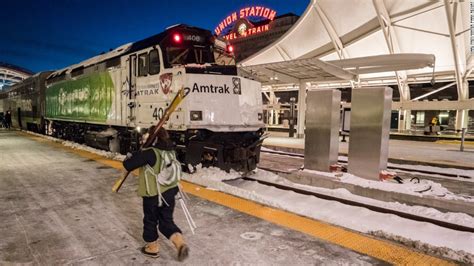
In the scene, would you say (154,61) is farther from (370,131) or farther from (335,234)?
(335,234)

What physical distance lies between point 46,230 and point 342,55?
909 inches

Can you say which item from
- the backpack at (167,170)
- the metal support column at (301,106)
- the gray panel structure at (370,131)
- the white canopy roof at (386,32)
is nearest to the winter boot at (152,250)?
the backpack at (167,170)

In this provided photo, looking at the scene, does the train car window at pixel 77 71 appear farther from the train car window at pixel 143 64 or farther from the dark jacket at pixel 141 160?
the dark jacket at pixel 141 160

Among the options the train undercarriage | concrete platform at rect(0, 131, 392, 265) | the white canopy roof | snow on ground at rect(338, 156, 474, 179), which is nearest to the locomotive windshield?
the train undercarriage

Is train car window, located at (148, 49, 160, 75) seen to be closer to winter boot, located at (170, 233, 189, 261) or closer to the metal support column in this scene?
winter boot, located at (170, 233, 189, 261)

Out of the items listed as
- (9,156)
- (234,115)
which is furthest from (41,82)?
(234,115)

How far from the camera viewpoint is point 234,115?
7.91 meters

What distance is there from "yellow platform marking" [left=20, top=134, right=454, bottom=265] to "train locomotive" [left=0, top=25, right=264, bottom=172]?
1712 mm

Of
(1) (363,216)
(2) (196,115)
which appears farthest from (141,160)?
(1) (363,216)

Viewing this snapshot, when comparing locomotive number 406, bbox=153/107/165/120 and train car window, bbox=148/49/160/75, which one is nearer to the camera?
locomotive number 406, bbox=153/107/165/120

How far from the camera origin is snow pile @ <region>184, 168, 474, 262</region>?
4605mm

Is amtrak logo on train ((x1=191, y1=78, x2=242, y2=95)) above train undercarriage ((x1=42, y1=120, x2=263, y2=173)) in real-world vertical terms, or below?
above

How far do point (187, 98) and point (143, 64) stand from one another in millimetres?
2308

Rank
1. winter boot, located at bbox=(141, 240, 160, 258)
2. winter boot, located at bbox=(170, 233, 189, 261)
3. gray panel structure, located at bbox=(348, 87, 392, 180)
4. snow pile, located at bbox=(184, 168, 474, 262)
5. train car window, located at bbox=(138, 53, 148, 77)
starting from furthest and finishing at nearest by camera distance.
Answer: train car window, located at bbox=(138, 53, 148, 77), gray panel structure, located at bbox=(348, 87, 392, 180), snow pile, located at bbox=(184, 168, 474, 262), winter boot, located at bbox=(141, 240, 160, 258), winter boot, located at bbox=(170, 233, 189, 261)
